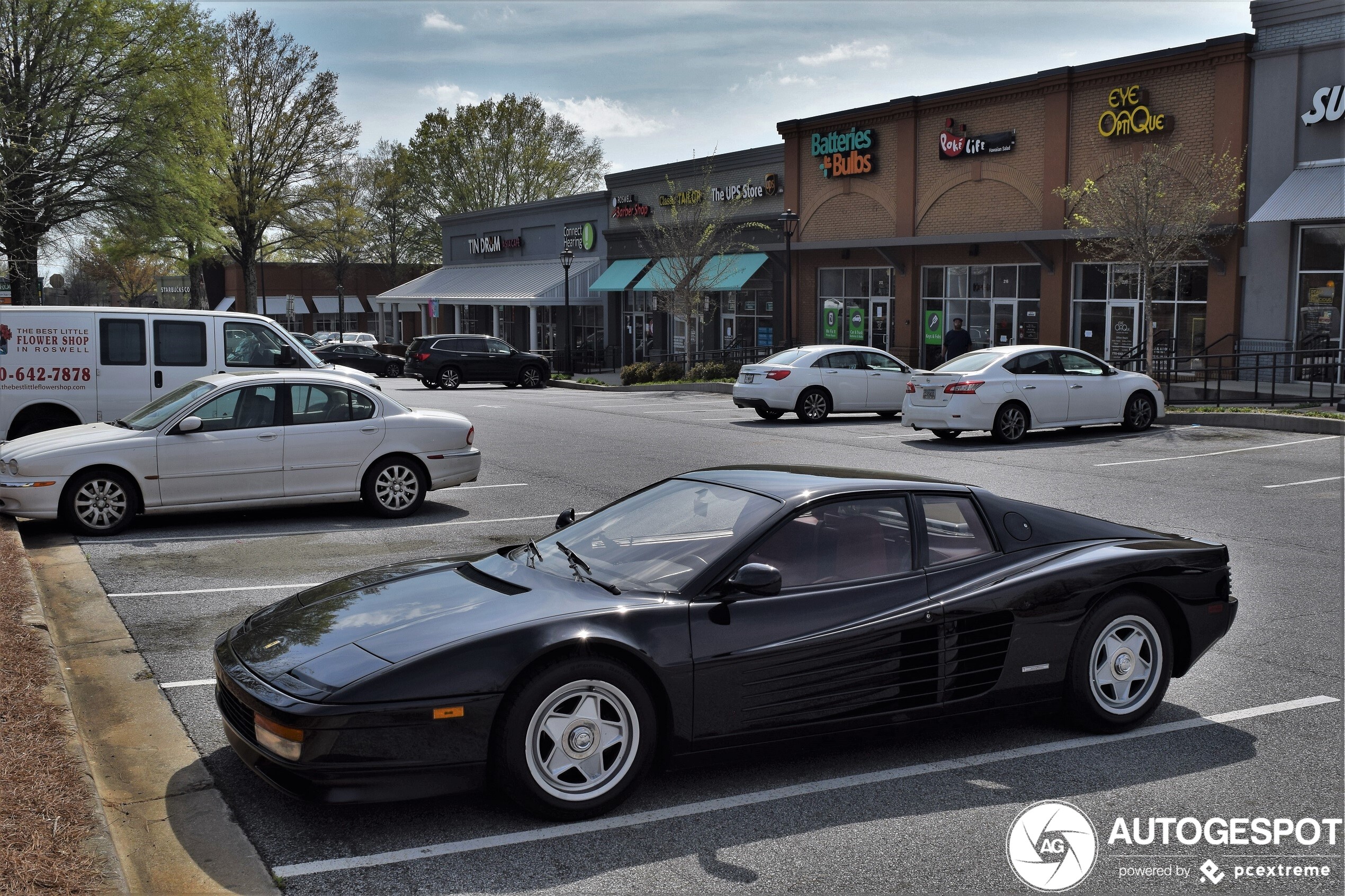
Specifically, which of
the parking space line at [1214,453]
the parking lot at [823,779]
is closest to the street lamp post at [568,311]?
the parking space line at [1214,453]

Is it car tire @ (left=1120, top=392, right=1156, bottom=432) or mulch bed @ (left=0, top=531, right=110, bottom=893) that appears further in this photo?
car tire @ (left=1120, top=392, right=1156, bottom=432)

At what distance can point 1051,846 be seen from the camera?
4.39m

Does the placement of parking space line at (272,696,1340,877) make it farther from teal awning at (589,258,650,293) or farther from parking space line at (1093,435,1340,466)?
teal awning at (589,258,650,293)

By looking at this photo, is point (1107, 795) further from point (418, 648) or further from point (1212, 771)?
point (418, 648)

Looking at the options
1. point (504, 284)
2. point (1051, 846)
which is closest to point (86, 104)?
point (504, 284)

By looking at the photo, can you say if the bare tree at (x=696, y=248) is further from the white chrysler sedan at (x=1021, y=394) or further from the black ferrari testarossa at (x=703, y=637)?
the black ferrari testarossa at (x=703, y=637)

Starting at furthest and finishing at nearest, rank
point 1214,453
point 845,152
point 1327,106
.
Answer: point 845,152
point 1327,106
point 1214,453

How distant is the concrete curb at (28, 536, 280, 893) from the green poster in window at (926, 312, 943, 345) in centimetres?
2892

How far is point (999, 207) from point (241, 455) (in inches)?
1015

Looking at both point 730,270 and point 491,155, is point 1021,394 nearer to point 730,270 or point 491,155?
point 730,270

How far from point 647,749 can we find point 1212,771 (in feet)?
8.27

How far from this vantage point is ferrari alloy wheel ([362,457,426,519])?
11539 mm

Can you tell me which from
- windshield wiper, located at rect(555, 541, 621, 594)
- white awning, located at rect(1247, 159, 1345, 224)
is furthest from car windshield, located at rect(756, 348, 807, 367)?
windshield wiper, located at rect(555, 541, 621, 594)

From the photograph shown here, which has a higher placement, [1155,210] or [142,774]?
[1155,210]
